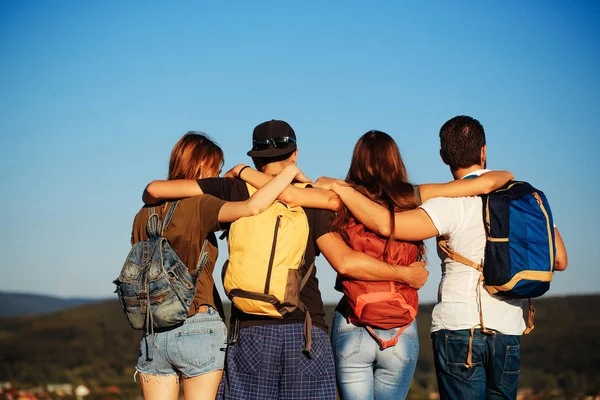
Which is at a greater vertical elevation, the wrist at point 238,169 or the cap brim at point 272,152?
the cap brim at point 272,152

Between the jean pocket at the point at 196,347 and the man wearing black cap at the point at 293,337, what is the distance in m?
0.12

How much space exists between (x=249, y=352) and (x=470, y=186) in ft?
5.59

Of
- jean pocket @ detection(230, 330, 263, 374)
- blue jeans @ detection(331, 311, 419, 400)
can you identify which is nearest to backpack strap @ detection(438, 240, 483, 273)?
blue jeans @ detection(331, 311, 419, 400)

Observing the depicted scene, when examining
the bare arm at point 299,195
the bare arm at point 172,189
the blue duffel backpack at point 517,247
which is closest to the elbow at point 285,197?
the bare arm at point 299,195

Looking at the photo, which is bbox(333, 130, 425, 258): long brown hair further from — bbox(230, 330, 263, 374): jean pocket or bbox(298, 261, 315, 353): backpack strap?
bbox(230, 330, 263, 374): jean pocket

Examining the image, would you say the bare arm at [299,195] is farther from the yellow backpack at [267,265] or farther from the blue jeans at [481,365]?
the blue jeans at [481,365]

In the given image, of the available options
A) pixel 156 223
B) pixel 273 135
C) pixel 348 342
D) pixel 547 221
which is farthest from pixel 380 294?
pixel 156 223

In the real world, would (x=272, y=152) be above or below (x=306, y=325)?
above

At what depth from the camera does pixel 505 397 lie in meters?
4.29

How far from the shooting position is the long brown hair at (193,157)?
4.69 m

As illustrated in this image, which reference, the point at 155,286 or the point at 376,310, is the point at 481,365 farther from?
the point at 155,286

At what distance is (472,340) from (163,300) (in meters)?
1.90

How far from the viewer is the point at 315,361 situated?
426 cm

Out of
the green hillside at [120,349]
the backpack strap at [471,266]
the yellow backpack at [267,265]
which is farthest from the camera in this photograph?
the green hillside at [120,349]
